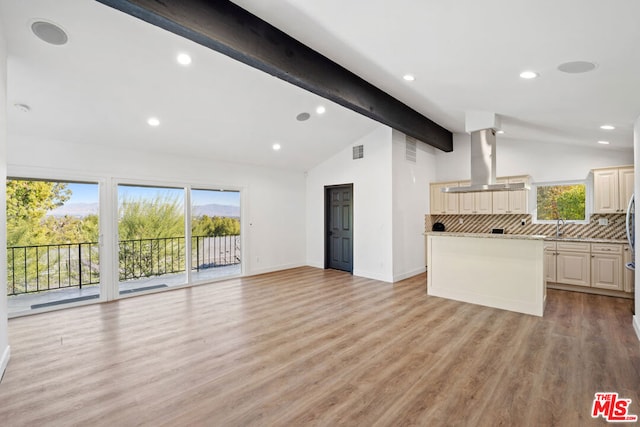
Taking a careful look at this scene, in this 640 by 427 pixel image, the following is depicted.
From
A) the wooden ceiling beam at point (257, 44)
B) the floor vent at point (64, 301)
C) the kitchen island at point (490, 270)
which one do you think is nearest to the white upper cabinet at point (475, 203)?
the kitchen island at point (490, 270)

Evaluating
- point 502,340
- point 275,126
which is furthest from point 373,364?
point 275,126

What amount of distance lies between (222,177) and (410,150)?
13.2ft

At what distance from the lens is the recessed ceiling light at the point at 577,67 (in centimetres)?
248

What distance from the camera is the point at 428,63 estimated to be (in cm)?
305

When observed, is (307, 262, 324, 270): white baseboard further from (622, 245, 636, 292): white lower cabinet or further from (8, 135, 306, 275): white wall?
(622, 245, 636, 292): white lower cabinet

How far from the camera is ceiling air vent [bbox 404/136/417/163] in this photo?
6.55 metres

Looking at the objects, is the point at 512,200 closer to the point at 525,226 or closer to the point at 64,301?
the point at 525,226

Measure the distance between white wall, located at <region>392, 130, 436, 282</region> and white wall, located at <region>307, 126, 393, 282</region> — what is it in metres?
0.16

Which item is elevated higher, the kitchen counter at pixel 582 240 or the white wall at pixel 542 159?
the white wall at pixel 542 159

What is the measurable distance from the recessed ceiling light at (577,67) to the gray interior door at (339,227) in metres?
4.59

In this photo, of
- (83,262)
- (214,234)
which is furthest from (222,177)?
(83,262)

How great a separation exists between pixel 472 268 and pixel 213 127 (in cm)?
468

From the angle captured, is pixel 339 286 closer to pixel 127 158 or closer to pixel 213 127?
pixel 213 127

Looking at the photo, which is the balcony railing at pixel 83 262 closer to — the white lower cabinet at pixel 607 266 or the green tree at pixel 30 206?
the green tree at pixel 30 206
